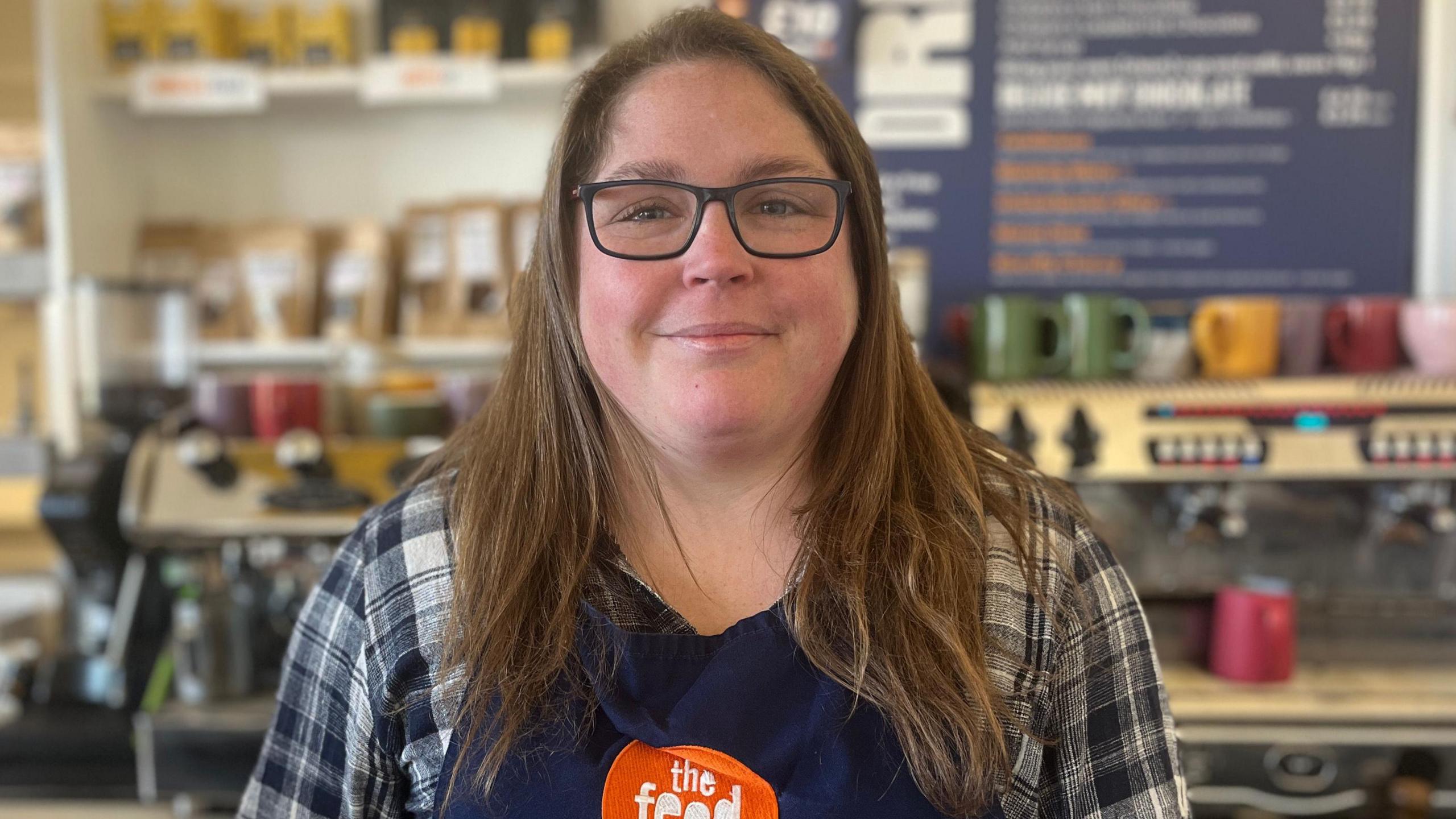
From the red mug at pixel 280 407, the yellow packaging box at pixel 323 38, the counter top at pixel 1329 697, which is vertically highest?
the yellow packaging box at pixel 323 38

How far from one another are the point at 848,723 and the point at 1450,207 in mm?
1930

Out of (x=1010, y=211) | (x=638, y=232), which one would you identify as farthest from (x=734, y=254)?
(x=1010, y=211)

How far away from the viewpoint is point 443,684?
87cm

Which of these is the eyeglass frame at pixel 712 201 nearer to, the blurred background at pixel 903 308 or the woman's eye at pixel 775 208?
the woman's eye at pixel 775 208

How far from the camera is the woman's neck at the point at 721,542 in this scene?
880 mm

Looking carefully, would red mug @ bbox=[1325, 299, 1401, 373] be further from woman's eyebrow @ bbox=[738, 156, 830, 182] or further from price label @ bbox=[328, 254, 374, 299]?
price label @ bbox=[328, 254, 374, 299]

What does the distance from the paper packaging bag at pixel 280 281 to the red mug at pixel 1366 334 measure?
1965 millimetres

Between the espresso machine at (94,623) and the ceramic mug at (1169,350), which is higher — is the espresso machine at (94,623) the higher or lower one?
the lower one

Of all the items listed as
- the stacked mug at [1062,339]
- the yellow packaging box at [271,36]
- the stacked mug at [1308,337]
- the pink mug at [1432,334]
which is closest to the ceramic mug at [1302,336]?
the stacked mug at [1308,337]

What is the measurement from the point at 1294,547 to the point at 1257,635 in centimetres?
23

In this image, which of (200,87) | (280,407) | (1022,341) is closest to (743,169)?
(1022,341)

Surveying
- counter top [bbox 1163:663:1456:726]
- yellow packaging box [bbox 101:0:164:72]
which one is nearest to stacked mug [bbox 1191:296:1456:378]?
counter top [bbox 1163:663:1456:726]

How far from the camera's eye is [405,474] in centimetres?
167

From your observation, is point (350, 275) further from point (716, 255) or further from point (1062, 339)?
point (716, 255)
